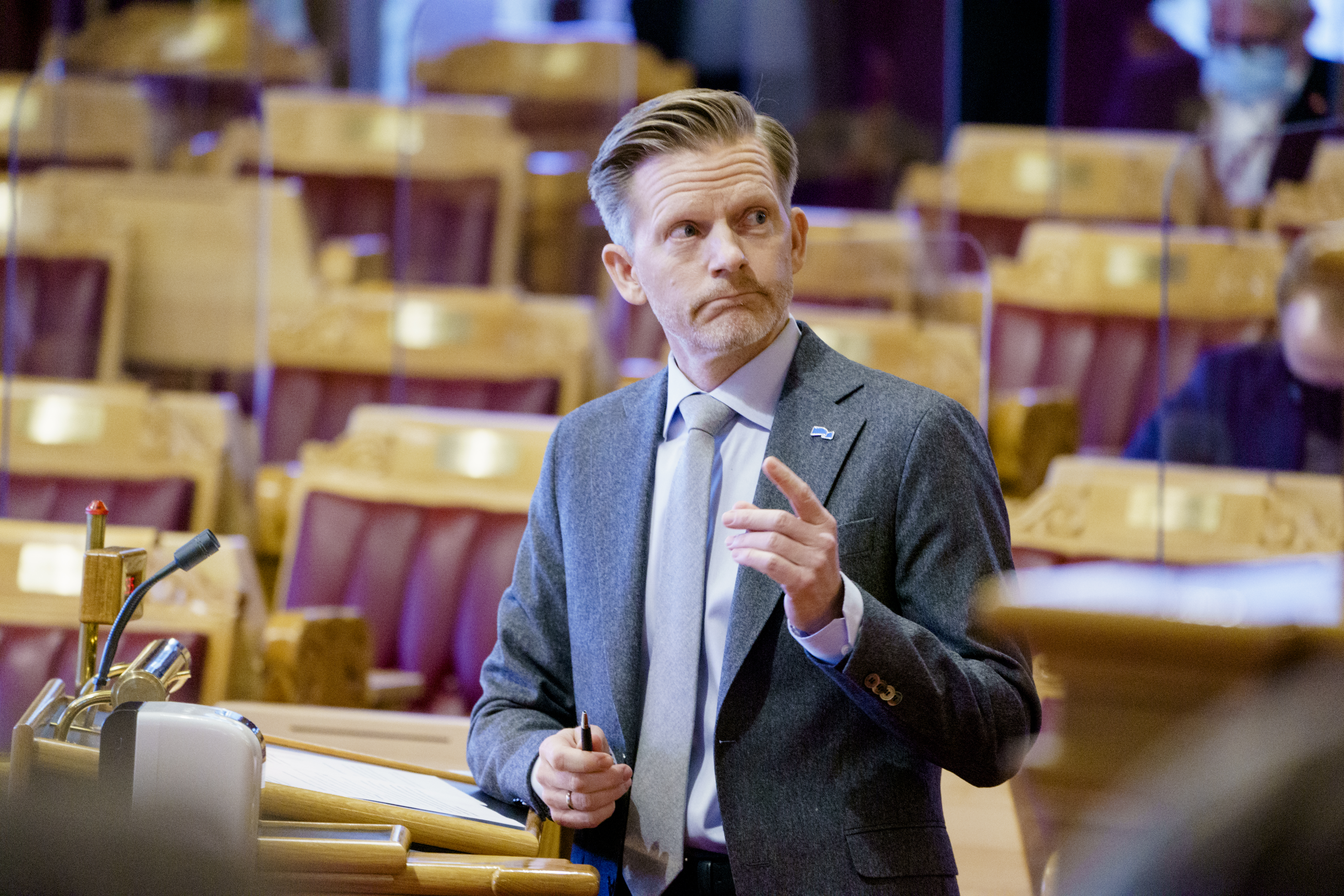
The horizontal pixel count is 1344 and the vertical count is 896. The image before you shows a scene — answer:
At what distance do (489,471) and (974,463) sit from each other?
1391mm

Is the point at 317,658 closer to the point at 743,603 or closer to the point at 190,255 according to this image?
the point at 743,603

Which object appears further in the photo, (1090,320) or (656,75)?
(656,75)

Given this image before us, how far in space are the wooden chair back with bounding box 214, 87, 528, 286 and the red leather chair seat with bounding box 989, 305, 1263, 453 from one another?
1.48 m

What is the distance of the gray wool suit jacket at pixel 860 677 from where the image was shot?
1025mm

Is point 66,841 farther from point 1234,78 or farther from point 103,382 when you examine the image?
point 1234,78

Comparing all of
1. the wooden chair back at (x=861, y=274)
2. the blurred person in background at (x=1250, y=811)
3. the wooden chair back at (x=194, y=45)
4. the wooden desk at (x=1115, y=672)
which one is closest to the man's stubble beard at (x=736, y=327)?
the wooden desk at (x=1115, y=672)

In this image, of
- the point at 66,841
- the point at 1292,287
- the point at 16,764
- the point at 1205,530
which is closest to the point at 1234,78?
the point at 1292,287

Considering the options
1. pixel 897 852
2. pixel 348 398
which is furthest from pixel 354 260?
pixel 897 852

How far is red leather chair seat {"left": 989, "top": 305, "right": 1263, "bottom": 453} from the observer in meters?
3.33

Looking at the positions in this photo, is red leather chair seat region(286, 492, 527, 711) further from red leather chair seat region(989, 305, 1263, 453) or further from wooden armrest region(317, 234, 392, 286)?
wooden armrest region(317, 234, 392, 286)

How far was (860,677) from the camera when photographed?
3.23 ft

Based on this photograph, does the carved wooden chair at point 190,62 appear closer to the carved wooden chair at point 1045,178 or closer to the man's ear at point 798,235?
the carved wooden chair at point 1045,178

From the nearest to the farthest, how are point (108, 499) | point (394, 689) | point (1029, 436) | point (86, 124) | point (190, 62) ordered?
point (394, 689) → point (108, 499) → point (1029, 436) → point (86, 124) → point (190, 62)

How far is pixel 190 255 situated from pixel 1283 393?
2754mm
